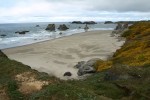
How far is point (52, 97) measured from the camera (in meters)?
14.3

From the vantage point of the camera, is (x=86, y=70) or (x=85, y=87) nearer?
(x=85, y=87)

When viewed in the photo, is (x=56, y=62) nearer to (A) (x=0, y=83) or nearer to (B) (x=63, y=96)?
(A) (x=0, y=83)

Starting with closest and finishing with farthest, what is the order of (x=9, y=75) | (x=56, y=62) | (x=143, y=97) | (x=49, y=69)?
(x=143, y=97)
(x=9, y=75)
(x=49, y=69)
(x=56, y=62)

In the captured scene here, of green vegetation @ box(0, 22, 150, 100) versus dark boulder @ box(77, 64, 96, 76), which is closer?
green vegetation @ box(0, 22, 150, 100)

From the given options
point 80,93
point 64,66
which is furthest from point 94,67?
point 80,93

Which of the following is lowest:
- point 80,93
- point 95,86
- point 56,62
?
point 56,62

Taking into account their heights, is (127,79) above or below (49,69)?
above

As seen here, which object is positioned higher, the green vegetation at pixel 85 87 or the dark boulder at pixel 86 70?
the green vegetation at pixel 85 87

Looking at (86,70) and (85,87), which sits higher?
(85,87)

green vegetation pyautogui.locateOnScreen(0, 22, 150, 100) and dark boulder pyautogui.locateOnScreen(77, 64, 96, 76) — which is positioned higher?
green vegetation pyautogui.locateOnScreen(0, 22, 150, 100)

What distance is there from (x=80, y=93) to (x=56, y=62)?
973 inches

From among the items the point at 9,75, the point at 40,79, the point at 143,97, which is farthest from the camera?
the point at 9,75

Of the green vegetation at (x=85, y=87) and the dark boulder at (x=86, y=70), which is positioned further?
the dark boulder at (x=86, y=70)

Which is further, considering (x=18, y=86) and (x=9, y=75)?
(x=9, y=75)
